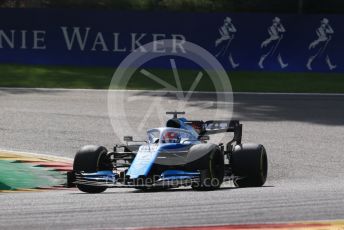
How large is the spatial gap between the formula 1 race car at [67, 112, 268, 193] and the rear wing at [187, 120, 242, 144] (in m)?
0.07

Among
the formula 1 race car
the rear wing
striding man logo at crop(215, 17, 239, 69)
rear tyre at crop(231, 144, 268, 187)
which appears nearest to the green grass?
striding man logo at crop(215, 17, 239, 69)

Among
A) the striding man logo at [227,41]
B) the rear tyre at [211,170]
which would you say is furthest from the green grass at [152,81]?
the rear tyre at [211,170]

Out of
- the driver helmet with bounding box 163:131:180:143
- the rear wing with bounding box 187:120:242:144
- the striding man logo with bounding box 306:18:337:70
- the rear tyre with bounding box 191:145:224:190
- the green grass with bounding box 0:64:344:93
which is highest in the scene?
the striding man logo with bounding box 306:18:337:70

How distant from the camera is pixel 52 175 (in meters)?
13.1

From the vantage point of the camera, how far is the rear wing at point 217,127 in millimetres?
12438

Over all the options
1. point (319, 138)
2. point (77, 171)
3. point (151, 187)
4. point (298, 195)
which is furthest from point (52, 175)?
point (319, 138)

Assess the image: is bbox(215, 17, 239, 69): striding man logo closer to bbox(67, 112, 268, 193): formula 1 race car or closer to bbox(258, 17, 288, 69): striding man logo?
bbox(258, 17, 288, 69): striding man logo

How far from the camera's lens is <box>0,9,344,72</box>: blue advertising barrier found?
26375 mm

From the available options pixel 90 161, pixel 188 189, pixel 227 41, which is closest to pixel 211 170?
pixel 188 189

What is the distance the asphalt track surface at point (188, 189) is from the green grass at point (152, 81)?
108 centimetres

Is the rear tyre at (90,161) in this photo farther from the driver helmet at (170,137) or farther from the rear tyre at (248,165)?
the rear tyre at (248,165)

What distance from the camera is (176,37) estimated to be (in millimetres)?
26469

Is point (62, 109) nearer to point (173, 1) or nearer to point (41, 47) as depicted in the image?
point (41, 47)

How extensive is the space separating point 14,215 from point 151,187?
3.01 metres
